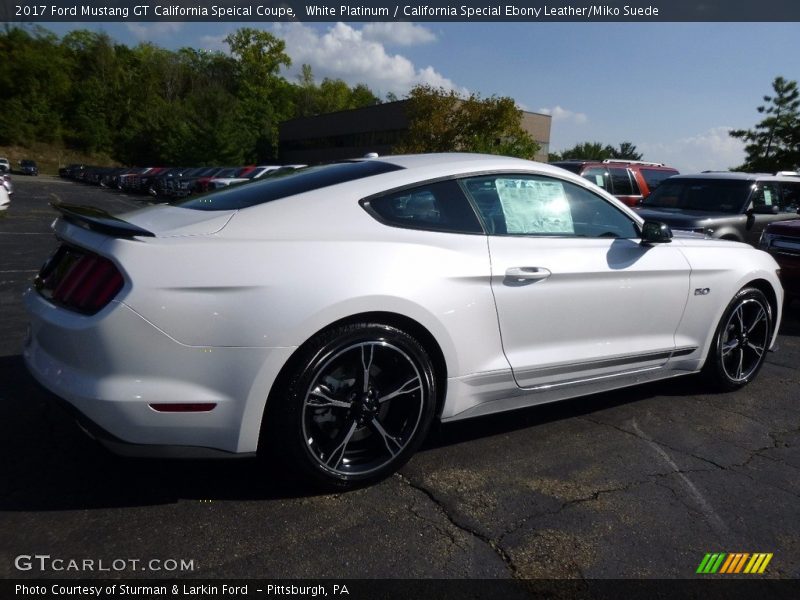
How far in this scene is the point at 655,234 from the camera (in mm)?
3859

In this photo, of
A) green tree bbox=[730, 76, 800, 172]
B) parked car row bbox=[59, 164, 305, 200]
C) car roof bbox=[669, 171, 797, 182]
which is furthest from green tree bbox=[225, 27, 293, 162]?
car roof bbox=[669, 171, 797, 182]

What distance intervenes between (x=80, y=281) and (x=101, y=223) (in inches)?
10.1

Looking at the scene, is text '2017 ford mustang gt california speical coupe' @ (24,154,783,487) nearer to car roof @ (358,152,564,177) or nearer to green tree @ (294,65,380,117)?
car roof @ (358,152,564,177)

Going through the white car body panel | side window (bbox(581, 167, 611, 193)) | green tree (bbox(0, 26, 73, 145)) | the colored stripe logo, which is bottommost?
the colored stripe logo

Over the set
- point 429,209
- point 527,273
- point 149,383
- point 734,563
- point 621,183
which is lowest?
point 734,563

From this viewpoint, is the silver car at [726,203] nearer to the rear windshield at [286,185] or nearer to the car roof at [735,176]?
the car roof at [735,176]

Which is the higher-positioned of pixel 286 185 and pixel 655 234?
pixel 286 185

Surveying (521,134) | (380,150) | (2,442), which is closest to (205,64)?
(380,150)

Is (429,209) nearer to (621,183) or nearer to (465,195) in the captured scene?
(465,195)

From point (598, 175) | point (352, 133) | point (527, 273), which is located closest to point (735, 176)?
point (598, 175)

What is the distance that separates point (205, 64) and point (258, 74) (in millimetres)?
12637

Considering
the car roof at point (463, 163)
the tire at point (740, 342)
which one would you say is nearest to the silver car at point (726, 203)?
the tire at point (740, 342)

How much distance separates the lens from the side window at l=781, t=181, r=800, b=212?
991 centimetres

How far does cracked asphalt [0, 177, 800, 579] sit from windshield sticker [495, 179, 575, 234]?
1.19 metres
